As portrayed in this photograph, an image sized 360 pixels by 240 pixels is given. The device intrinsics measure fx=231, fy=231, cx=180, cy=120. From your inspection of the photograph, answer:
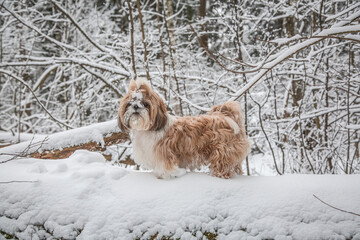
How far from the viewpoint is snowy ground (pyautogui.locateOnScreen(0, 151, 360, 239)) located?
6.10 ft

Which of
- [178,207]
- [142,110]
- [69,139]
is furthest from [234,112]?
[69,139]

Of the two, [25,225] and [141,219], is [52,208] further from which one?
[141,219]

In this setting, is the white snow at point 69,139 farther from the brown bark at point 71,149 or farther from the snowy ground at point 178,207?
the snowy ground at point 178,207

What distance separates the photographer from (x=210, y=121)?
291 centimetres

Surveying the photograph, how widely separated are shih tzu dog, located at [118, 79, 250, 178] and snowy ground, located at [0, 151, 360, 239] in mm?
351

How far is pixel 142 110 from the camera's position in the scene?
267cm

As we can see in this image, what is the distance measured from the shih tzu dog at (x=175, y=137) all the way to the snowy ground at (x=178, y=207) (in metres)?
0.35

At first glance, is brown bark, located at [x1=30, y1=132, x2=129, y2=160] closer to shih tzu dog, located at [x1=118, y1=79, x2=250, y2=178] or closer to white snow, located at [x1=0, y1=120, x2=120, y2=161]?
white snow, located at [x1=0, y1=120, x2=120, y2=161]

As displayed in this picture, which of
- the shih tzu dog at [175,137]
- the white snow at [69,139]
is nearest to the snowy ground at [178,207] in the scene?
the shih tzu dog at [175,137]

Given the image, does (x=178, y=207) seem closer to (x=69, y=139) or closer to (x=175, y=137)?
(x=175, y=137)

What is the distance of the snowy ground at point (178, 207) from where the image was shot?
1.86m

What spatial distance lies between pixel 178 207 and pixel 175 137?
0.98 m

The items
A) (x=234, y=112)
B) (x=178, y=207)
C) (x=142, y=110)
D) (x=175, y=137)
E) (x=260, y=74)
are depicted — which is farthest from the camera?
(x=234, y=112)

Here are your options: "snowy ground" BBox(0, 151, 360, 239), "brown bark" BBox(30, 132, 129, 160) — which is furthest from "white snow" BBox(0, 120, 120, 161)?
"snowy ground" BBox(0, 151, 360, 239)
